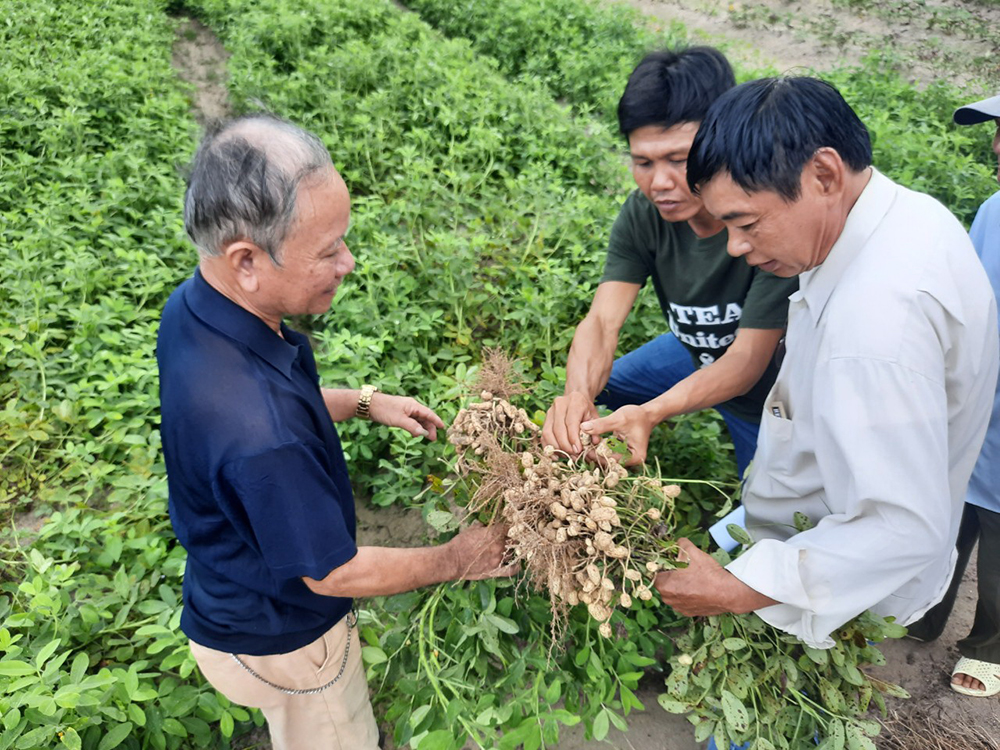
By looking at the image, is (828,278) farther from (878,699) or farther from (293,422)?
(293,422)

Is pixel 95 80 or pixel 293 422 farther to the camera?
pixel 95 80

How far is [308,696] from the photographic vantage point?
178cm

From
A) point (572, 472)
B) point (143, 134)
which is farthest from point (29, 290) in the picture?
point (572, 472)

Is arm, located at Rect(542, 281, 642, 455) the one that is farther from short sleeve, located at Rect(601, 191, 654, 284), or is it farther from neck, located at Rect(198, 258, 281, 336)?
neck, located at Rect(198, 258, 281, 336)

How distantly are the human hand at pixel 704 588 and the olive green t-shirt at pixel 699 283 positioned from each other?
30.7 inches

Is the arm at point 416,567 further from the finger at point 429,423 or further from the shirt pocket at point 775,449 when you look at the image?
the shirt pocket at point 775,449

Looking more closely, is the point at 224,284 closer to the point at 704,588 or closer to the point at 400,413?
the point at 400,413

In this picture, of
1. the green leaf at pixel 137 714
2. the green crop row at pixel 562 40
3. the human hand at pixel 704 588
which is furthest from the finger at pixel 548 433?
the green crop row at pixel 562 40

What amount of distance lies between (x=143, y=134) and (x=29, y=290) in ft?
6.36

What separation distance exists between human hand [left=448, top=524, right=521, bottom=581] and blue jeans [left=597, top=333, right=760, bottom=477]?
114cm

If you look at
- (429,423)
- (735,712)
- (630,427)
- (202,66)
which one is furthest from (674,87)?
(202,66)

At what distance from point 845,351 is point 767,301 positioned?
0.68 metres

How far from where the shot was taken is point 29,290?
3273 millimetres

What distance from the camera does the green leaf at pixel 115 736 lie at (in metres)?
1.81
